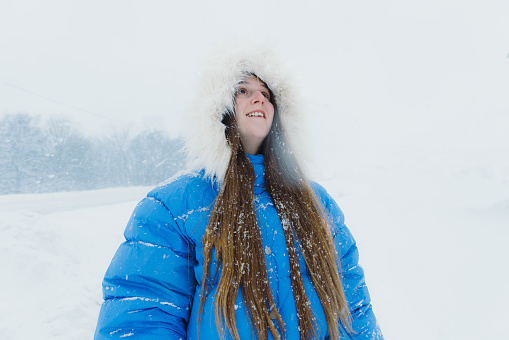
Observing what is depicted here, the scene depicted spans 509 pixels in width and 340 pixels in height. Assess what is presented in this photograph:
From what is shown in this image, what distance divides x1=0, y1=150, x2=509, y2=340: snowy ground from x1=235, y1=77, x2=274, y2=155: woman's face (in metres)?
2.97

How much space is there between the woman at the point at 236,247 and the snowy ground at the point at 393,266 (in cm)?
261

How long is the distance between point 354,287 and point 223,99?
1.30 meters

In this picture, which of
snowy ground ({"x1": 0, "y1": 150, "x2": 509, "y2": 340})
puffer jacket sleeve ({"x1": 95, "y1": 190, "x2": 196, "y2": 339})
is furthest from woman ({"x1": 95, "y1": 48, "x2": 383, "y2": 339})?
snowy ground ({"x1": 0, "y1": 150, "x2": 509, "y2": 340})

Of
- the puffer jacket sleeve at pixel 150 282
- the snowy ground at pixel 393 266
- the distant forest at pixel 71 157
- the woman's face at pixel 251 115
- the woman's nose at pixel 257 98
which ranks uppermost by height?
the woman's nose at pixel 257 98

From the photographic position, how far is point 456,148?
57.4 feet

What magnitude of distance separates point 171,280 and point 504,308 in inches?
196

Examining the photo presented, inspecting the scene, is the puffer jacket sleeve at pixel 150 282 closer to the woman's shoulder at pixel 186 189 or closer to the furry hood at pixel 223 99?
the woman's shoulder at pixel 186 189

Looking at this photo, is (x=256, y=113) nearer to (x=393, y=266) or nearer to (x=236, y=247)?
(x=236, y=247)

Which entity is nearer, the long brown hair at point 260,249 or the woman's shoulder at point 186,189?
the long brown hair at point 260,249

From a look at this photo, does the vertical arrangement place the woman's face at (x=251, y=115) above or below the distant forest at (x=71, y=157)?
above

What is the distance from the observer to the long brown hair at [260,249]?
121 cm

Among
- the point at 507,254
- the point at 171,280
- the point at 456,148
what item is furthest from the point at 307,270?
the point at 456,148

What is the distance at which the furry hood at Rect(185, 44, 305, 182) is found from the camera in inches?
60.9

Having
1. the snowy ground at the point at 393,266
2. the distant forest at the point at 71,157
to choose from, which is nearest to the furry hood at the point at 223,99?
the snowy ground at the point at 393,266
